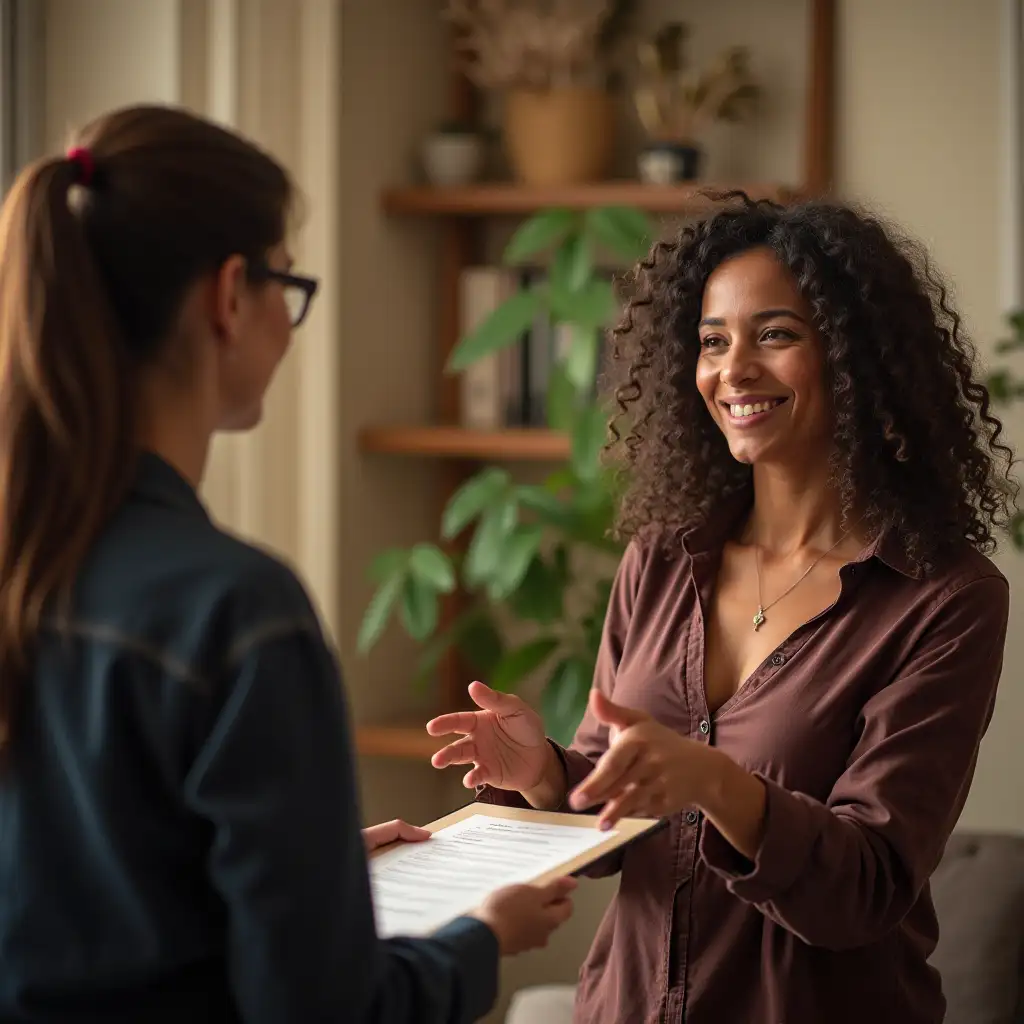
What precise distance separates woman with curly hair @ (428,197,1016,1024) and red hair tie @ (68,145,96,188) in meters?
0.67

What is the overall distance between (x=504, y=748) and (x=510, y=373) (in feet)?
5.38

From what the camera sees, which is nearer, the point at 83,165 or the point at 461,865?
the point at 83,165

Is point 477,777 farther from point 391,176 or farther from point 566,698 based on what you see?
point 391,176

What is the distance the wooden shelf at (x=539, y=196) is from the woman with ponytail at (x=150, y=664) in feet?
6.67

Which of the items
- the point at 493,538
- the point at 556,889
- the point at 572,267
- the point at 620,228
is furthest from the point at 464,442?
the point at 556,889

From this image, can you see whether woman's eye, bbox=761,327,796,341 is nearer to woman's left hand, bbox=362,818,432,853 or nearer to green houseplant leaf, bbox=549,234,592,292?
woman's left hand, bbox=362,818,432,853

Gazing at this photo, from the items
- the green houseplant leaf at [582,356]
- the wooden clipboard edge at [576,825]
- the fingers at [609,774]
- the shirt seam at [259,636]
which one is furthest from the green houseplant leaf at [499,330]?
the shirt seam at [259,636]

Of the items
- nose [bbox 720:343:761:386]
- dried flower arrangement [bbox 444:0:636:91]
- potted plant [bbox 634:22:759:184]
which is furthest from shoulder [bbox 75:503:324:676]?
dried flower arrangement [bbox 444:0:636:91]

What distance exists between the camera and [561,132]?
319 centimetres

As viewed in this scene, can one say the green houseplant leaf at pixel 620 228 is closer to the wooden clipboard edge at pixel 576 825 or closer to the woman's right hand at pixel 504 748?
the woman's right hand at pixel 504 748

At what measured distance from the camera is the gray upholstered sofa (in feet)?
7.53

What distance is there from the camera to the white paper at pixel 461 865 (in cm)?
126

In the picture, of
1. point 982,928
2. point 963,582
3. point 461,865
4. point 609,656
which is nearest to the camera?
point 461,865

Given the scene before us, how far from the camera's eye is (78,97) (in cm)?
296
